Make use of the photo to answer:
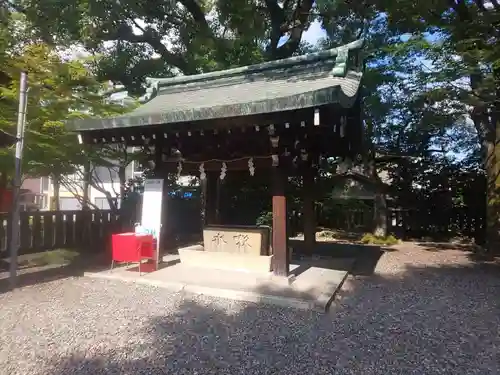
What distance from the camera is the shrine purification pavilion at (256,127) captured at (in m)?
4.71

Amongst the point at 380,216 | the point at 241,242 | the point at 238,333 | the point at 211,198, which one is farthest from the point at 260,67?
the point at 380,216

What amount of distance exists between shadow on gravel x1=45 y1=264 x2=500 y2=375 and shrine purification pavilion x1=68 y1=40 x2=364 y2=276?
1.57m

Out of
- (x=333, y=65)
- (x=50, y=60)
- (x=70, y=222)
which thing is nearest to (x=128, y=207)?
(x=70, y=222)

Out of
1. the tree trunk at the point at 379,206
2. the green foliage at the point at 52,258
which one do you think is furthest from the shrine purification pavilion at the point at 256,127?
the tree trunk at the point at 379,206

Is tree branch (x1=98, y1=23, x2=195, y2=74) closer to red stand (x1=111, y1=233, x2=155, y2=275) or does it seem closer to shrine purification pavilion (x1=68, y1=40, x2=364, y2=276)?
shrine purification pavilion (x1=68, y1=40, x2=364, y2=276)

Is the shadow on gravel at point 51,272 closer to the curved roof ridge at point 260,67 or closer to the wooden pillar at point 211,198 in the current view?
the wooden pillar at point 211,198

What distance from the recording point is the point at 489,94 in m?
6.71

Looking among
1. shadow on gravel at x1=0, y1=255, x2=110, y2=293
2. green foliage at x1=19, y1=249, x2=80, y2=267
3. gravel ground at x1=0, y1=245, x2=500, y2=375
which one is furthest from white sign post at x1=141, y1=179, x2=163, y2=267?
green foliage at x1=19, y1=249, x2=80, y2=267

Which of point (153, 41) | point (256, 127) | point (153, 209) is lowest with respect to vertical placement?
point (153, 209)

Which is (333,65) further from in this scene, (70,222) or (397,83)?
(70,222)

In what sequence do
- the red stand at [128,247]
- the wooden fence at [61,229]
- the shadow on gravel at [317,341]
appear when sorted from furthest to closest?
the wooden fence at [61,229] < the red stand at [128,247] < the shadow on gravel at [317,341]

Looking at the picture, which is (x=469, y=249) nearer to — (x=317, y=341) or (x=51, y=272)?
(x=317, y=341)

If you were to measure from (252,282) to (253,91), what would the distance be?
11.1 ft

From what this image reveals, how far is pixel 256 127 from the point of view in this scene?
5000 millimetres
